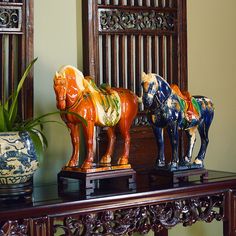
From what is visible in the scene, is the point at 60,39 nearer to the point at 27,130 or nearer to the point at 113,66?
the point at 113,66

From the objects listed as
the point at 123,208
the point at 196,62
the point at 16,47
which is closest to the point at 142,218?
the point at 123,208

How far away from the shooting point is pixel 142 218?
165cm

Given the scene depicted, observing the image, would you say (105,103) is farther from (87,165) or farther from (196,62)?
(196,62)

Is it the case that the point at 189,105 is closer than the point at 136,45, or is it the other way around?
the point at 189,105

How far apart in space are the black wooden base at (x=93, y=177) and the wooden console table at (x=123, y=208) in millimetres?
27

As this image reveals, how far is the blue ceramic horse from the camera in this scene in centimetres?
176

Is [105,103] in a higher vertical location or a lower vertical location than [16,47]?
lower

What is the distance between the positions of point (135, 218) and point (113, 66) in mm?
637

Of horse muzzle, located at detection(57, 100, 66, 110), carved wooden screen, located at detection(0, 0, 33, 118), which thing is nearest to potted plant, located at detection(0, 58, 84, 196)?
horse muzzle, located at detection(57, 100, 66, 110)

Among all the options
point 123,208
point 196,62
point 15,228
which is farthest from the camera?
point 196,62

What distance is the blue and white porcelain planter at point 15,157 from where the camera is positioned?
1493 millimetres

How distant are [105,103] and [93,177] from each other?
240 millimetres

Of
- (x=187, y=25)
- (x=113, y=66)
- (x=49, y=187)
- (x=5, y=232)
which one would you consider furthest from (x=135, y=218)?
(x=187, y=25)

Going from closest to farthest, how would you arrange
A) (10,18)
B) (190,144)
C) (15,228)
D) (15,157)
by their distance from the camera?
1. (15,228)
2. (15,157)
3. (10,18)
4. (190,144)
